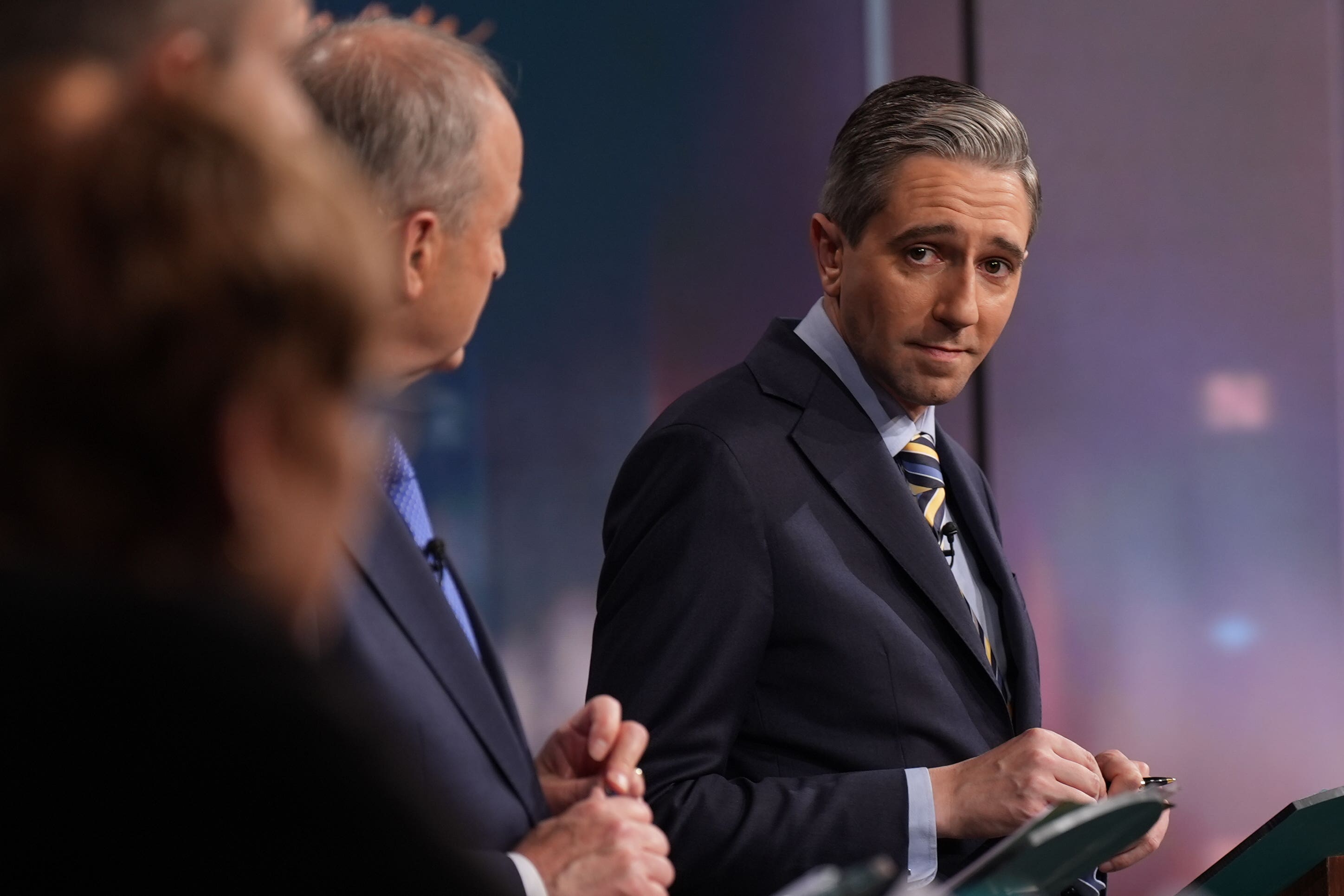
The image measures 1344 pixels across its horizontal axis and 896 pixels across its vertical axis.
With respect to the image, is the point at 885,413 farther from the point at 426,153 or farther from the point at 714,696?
the point at 426,153

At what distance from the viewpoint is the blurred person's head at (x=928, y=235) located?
2.14 metres

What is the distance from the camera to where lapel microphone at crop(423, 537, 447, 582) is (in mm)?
1512

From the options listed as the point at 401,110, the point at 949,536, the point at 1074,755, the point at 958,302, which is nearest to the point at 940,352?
the point at 958,302

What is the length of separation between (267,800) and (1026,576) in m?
3.24

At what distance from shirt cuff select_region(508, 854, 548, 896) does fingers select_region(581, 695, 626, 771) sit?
0.64ft

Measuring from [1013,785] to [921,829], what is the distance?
14 cm

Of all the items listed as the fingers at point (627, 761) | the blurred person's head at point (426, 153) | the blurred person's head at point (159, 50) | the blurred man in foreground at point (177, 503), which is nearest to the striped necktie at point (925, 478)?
the fingers at point (627, 761)

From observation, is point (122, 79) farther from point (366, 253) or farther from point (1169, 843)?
point (1169, 843)

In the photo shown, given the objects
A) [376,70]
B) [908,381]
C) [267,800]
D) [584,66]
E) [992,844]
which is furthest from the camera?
[584,66]

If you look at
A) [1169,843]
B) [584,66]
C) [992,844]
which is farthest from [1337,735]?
[584,66]

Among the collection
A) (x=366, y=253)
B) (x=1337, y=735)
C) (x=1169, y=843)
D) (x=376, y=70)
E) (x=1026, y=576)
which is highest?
(x=376, y=70)

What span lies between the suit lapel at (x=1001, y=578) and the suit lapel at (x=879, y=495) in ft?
0.45

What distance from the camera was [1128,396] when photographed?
12.2ft

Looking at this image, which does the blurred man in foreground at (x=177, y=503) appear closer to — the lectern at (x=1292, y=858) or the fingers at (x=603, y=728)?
the fingers at (x=603, y=728)
